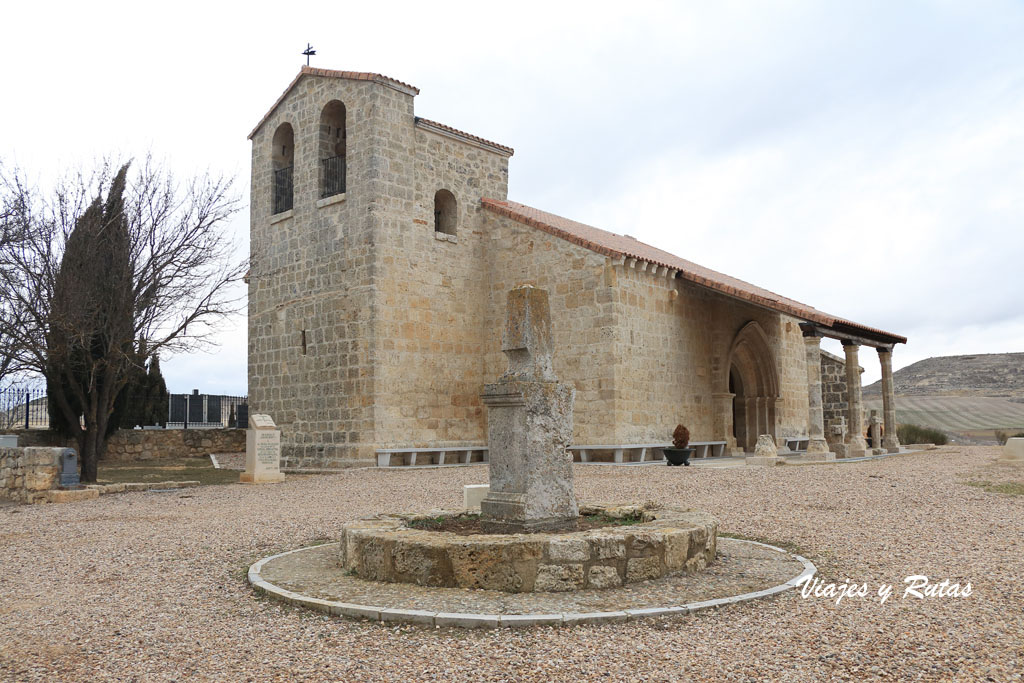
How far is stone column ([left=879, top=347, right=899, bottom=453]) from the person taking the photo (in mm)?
20111

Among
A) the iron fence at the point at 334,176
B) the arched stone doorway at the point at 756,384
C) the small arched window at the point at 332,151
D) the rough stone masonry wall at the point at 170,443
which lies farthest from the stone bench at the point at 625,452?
the rough stone masonry wall at the point at 170,443

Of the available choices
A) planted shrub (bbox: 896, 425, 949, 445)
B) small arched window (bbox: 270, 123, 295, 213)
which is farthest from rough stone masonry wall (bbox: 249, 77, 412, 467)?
planted shrub (bbox: 896, 425, 949, 445)

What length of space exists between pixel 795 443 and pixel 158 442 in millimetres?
17314

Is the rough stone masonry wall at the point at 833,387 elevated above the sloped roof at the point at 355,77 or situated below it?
below

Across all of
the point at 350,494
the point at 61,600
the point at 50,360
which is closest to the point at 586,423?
the point at 350,494

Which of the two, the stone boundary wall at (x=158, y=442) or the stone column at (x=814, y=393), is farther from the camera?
the stone boundary wall at (x=158, y=442)

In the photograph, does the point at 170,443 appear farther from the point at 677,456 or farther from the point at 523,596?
the point at 523,596

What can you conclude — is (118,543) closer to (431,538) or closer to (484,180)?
(431,538)

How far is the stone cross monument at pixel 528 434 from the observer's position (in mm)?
6246

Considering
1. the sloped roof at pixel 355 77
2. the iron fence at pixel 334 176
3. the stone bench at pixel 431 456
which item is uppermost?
the sloped roof at pixel 355 77

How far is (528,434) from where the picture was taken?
6258 mm

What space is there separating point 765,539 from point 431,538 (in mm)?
3320

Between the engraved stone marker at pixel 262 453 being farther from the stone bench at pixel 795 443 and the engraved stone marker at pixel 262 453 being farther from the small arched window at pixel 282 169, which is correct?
the stone bench at pixel 795 443

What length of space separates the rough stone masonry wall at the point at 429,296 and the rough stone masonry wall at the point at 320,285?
317 mm
